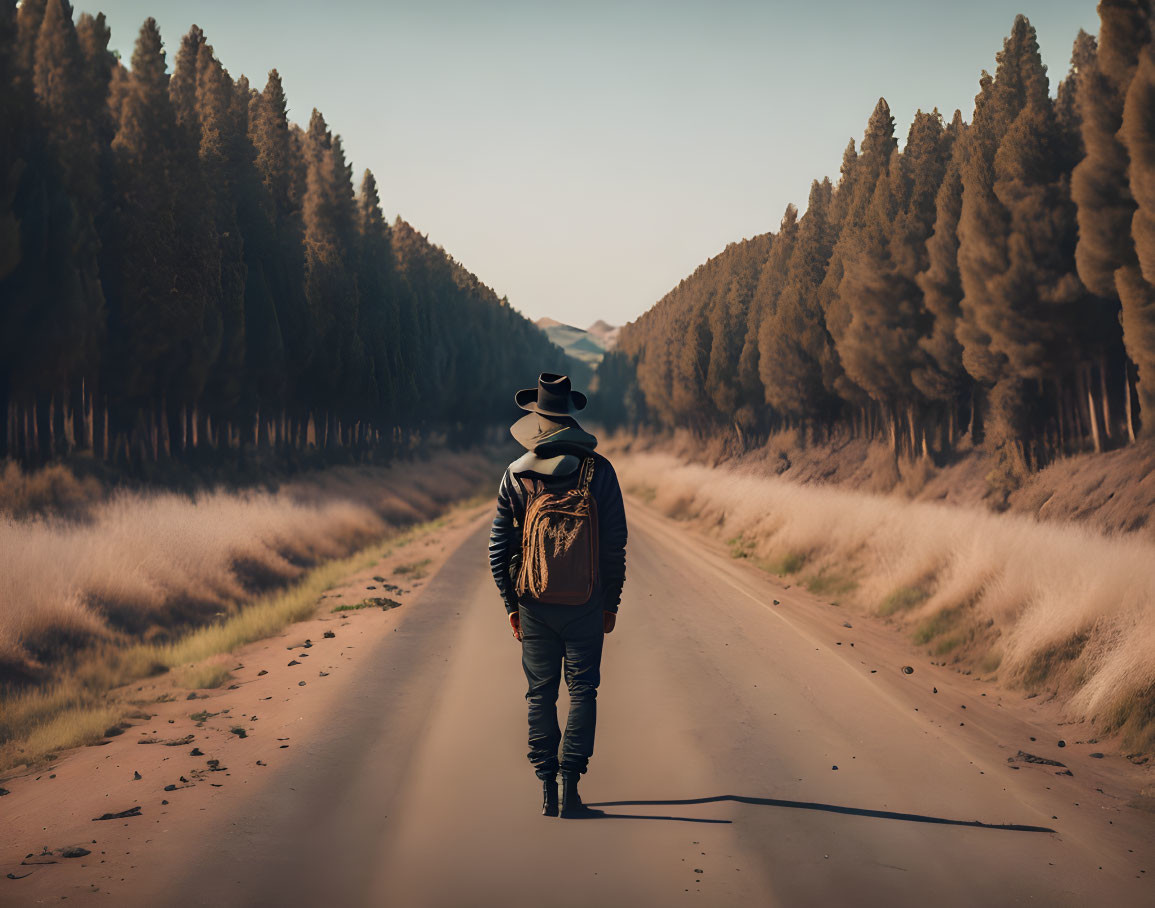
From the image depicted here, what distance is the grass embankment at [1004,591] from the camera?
26.5 ft

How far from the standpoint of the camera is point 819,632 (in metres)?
12.2

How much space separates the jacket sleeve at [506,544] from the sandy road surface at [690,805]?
51.1 inches

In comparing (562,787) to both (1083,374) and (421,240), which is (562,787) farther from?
(421,240)

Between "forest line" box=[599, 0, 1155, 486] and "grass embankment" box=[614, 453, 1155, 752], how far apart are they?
8711 mm

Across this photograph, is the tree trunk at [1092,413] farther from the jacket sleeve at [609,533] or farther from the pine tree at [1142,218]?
the jacket sleeve at [609,533]

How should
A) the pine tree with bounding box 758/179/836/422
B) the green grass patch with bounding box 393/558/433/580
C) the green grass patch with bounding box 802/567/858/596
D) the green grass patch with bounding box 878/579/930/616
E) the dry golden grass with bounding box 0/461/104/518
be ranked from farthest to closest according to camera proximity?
the pine tree with bounding box 758/179/836/422, the dry golden grass with bounding box 0/461/104/518, the green grass patch with bounding box 393/558/433/580, the green grass patch with bounding box 802/567/858/596, the green grass patch with bounding box 878/579/930/616

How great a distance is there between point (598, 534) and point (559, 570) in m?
0.37

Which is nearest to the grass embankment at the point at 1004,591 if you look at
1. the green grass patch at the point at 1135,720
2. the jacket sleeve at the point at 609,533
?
the green grass patch at the point at 1135,720

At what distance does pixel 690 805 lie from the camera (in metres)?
5.79

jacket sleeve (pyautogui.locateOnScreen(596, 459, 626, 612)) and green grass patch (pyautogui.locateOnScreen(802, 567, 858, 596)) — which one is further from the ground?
jacket sleeve (pyautogui.locateOnScreen(596, 459, 626, 612))

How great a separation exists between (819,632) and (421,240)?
250 ft

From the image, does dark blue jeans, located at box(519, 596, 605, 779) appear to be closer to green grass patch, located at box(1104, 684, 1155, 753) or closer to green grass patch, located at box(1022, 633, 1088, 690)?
green grass patch, located at box(1104, 684, 1155, 753)

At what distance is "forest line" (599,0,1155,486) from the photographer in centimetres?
2384

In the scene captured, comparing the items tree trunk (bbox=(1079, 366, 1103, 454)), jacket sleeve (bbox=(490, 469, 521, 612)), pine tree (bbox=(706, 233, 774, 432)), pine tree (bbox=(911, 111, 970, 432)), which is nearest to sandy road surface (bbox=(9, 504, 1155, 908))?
jacket sleeve (bbox=(490, 469, 521, 612))
